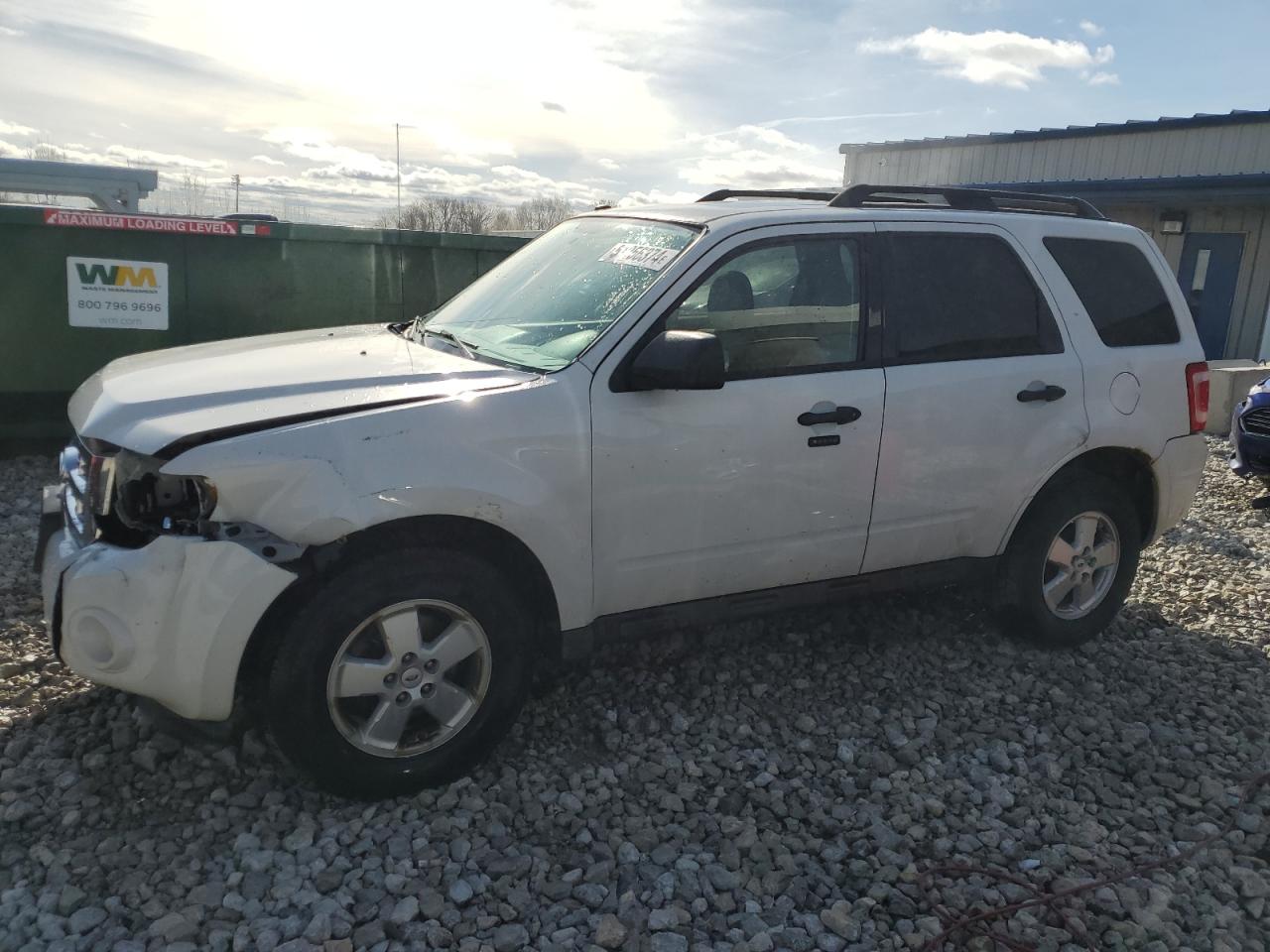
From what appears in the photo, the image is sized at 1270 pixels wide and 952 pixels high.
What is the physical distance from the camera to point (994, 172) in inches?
711

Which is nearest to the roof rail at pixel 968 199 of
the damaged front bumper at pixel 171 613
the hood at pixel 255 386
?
the hood at pixel 255 386

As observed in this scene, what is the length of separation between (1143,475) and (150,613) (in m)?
4.08

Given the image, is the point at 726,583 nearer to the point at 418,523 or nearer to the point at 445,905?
the point at 418,523

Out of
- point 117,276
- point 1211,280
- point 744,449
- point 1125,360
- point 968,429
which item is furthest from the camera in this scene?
point 1211,280

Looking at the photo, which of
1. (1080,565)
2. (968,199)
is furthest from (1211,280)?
(968,199)

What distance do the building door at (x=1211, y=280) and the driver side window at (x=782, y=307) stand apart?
12.6 metres

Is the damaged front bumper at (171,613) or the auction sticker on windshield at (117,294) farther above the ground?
the auction sticker on windshield at (117,294)

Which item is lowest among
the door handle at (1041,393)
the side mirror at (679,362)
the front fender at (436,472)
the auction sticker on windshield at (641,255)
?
the front fender at (436,472)

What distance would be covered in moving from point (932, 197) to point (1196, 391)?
1.49 meters

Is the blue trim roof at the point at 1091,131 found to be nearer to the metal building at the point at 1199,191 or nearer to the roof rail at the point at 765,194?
the metal building at the point at 1199,191

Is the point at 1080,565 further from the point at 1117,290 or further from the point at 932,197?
the point at 932,197

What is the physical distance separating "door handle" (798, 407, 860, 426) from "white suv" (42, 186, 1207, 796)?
11mm

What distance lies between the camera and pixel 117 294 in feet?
23.0

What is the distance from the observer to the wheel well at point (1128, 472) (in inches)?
169
